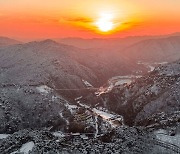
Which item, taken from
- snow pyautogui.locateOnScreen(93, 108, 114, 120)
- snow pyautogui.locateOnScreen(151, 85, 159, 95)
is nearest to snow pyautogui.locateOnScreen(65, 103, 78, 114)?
snow pyautogui.locateOnScreen(93, 108, 114, 120)

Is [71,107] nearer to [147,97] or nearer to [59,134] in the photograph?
[59,134]

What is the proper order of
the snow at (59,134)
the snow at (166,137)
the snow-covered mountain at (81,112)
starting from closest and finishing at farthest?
the snow at (166,137) → the snow-covered mountain at (81,112) → the snow at (59,134)

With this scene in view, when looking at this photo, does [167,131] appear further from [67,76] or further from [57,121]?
[67,76]

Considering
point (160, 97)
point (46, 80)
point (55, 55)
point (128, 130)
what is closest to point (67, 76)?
point (46, 80)

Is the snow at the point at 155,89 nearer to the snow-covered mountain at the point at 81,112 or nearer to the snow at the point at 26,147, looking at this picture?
the snow-covered mountain at the point at 81,112

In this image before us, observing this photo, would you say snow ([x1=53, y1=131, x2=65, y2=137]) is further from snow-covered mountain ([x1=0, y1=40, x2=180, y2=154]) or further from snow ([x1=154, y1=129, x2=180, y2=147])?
snow ([x1=154, y1=129, x2=180, y2=147])

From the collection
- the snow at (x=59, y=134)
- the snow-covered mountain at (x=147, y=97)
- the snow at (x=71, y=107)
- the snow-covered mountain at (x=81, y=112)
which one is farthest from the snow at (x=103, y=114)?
the snow at (x=59, y=134)

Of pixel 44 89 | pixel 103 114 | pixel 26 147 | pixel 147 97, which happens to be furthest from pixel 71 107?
pixel 26 147

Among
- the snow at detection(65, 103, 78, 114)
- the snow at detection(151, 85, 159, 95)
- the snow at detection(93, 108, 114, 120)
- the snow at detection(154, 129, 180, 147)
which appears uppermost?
the snow at detection(154, 129, 180, 147)

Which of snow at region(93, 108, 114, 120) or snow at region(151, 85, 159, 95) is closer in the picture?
snow at region(93, 108, 114, 120)
